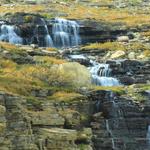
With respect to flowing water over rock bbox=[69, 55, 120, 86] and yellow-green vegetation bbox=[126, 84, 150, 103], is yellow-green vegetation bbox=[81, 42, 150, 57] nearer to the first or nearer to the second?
flowing water over rock bbox=[69, 55, 120, 86]

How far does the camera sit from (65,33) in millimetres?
76875

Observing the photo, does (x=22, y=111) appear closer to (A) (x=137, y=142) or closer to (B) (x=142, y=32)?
(A) (x=137, y=142)

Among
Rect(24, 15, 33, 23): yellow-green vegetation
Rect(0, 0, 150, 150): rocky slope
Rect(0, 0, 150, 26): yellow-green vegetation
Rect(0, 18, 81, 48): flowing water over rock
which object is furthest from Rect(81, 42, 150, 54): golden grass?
Rect(0, 0, 150, 26): yellow-green vegetation

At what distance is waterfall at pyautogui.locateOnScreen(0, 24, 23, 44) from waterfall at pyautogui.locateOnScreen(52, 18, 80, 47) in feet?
13.6

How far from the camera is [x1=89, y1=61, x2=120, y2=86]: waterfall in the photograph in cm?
5497

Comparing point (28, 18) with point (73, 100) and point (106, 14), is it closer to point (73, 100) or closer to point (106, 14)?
point (106, 14)

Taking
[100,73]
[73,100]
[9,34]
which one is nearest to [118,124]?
[73,100]

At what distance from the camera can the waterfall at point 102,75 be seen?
54969mm

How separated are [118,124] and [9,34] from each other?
3080cm

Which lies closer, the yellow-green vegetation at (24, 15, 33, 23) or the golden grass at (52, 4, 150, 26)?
the yellow-green vegetation at (24, 15, 33, 23)

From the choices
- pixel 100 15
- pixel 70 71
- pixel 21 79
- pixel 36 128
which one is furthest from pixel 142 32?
pixel 36 128

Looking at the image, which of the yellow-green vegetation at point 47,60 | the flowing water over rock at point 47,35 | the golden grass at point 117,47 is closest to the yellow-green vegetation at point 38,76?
the yellow-green vegetation at point 47,60

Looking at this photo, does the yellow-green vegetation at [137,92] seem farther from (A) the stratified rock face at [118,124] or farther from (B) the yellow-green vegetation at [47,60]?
(B) the yellow-green vegetation at [47,60]

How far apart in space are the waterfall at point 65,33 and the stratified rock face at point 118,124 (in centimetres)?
2785
